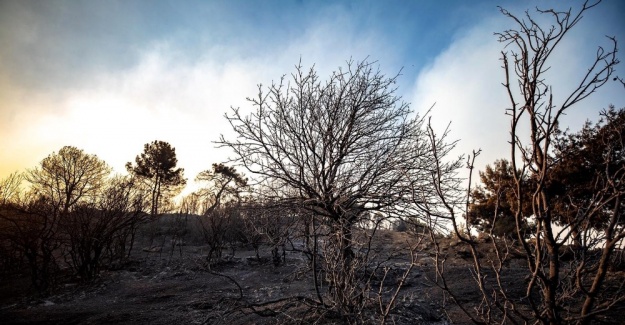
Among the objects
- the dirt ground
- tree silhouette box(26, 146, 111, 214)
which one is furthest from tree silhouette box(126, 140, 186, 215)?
the dirt ground

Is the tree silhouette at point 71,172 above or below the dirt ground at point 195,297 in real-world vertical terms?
above

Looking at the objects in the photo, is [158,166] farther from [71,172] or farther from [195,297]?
[195,297]

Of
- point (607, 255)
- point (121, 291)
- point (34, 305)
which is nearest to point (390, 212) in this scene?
point (607, 255)

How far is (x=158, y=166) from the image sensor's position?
1109 inches

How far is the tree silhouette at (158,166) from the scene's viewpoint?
90.7 ft

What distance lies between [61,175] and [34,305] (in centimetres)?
2104

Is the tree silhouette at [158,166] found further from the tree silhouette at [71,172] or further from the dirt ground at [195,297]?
the dirt ground at [195,297]

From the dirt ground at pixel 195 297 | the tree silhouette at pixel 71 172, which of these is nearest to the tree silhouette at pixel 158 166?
the tree silhouette at pixel 71 172

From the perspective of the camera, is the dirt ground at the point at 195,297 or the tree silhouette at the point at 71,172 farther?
the tree silhouette at the point at 71,172

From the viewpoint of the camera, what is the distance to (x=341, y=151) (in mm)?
5500

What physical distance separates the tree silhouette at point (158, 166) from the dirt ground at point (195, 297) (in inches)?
726

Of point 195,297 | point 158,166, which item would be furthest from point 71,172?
point 195,297

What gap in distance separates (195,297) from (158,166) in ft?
79.5

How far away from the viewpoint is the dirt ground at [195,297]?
5.08 meters
